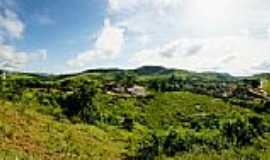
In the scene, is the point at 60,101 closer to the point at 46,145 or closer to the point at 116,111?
the point at 116,111

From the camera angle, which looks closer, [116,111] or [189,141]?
[189,141]

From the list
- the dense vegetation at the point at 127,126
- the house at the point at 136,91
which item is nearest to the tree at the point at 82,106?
the dense vegetation at the point at 127,126

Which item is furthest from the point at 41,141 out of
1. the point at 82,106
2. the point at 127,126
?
the point at 127,126

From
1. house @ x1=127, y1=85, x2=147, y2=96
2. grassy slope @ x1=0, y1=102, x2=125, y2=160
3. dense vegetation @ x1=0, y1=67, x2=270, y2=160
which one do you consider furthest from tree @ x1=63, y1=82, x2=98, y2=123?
house @ x1=127, y1=85, x2=147, y2=96

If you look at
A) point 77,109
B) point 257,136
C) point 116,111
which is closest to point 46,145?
point 257,136

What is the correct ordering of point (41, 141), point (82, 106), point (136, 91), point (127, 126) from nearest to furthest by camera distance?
1. point (41, 141)
2. point (82, 106)
3. point (127, 126)
4. point (136, 91)

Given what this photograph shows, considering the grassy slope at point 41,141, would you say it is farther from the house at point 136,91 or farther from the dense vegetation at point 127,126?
the house at point 136,91

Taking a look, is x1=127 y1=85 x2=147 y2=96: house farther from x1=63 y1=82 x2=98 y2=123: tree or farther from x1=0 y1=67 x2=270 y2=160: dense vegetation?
x1=63 y1=82 x2=98 y2=123: tree

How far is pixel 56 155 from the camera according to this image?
30203mm

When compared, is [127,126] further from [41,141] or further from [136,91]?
[136,91]

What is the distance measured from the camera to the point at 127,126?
259ft

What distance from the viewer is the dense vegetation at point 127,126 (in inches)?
1356

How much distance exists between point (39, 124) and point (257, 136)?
26.4 m

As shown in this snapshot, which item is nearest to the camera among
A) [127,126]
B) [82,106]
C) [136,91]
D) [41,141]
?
[41,141]
